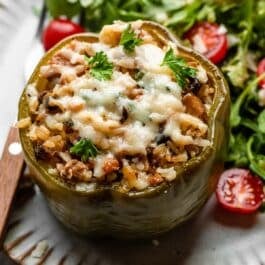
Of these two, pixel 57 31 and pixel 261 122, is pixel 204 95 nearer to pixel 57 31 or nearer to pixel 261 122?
pixel 261 122

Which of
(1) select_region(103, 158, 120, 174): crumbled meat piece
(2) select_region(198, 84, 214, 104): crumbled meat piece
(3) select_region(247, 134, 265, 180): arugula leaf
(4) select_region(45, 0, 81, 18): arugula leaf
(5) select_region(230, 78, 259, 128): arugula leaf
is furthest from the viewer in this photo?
(4) select_region(45, 0, 81, 18): arugula leaf

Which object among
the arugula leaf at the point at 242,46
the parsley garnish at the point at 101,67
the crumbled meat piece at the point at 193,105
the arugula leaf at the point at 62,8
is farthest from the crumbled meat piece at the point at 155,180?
the arugula leaf at the point at 62,8

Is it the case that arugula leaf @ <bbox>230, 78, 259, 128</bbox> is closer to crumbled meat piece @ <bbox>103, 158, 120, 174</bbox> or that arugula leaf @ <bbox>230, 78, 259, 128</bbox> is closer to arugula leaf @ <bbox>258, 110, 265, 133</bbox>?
arugula leaf @ <bbox>258, 110, 265, 133</bbox>

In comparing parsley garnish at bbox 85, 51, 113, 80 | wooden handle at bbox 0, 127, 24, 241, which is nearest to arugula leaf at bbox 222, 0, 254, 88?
parsley garnish at bbox 85, 51, 113, 80

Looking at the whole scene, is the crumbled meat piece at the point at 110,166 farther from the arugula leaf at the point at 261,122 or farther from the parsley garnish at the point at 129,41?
the arugula leaf at the point at 261,122

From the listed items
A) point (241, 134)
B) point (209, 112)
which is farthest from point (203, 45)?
point (209, 112)

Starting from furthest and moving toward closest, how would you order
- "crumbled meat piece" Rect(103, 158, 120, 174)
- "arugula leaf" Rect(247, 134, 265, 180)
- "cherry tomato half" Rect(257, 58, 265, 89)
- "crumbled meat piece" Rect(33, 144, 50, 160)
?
"cherry tomato half" Rect(257, 58, 265, 89)
"arugula leaf" Rect(247, 134, 265, 180)
"crumbled meat piece" Rect(33, 144, 50, 160)
"crumbled meat piece" Rect(103, 158, 120, 174)
